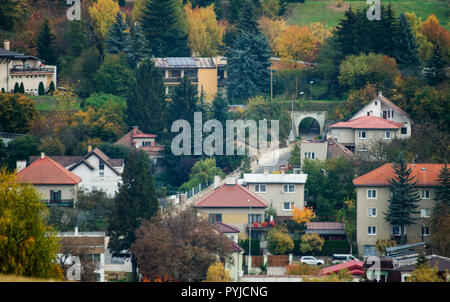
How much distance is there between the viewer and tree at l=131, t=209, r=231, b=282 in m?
52.1

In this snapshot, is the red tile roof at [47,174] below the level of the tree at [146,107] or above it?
below

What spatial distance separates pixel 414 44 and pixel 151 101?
17.9 m

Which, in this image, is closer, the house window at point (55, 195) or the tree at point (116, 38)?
the house window at point (55, 195)

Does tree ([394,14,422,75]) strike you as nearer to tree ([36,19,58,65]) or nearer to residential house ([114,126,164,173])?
residential house ([114,126,164,173])

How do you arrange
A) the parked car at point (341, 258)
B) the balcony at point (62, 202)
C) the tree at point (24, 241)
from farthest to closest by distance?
the balcony at point (62, 202) → the parked car at point (341, 258) → the tree at point (24, 241)

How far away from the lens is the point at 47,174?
67375 mm

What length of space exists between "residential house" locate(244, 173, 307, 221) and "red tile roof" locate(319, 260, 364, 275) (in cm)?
990

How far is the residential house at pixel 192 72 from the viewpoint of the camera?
8356 cm

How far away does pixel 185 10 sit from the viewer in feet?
300

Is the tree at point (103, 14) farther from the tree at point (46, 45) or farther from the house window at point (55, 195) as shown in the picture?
the house window at point (55, 195)

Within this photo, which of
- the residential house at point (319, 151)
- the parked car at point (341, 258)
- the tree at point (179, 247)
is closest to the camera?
the tree at point (179, 247)

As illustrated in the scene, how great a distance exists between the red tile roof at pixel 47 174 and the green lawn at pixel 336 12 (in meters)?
34.5

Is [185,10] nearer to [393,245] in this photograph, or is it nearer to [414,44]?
[414,44]

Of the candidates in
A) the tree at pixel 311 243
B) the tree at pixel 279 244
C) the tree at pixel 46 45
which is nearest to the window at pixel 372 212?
the tree at pixel 311 243
